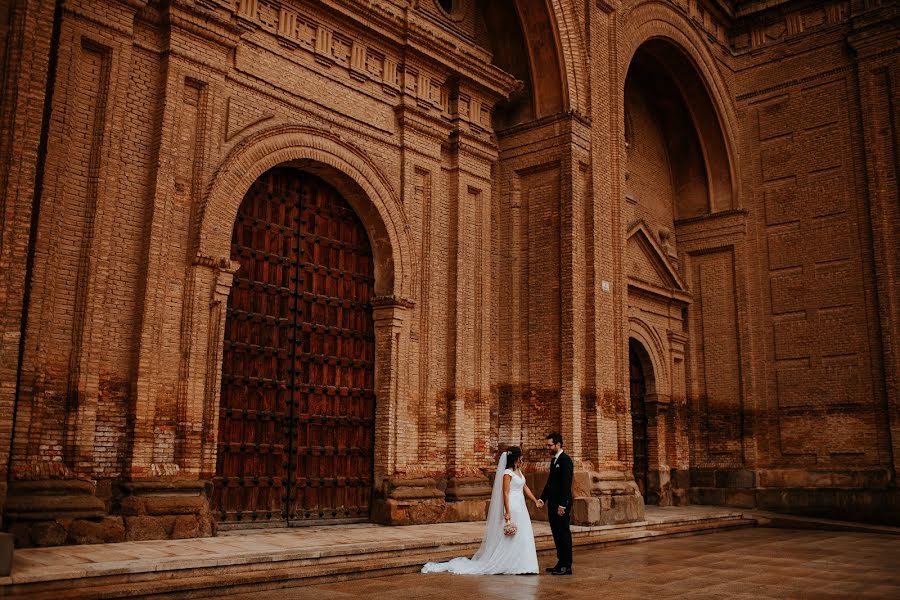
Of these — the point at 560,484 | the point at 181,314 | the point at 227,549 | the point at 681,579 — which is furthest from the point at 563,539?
the point at 181,314

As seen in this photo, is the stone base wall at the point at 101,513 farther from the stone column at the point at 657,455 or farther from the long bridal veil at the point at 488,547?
the stone column at the point at 657,455

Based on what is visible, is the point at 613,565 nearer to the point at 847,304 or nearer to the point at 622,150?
the point at 622,150

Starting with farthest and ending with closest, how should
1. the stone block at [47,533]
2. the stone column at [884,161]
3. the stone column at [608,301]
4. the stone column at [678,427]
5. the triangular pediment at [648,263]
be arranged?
the stone column at [678,427] < the triangular pediment at [648,263] < the stone column at [884,161] < the stone column at [608,301] < the stone block at [47,533]

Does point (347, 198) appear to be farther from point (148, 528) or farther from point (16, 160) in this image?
point (148, 528)

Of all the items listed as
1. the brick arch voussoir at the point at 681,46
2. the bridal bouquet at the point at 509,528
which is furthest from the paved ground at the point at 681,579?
the brick arch voussoir at the point at 681,46

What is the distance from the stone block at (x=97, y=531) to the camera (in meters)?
7.29

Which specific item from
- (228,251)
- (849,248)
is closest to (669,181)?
(849,248)

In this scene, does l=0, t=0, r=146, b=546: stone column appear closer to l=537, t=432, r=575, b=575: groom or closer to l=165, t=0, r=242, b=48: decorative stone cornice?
l=165, t=0, r=242, b=48: decorative stone cornice

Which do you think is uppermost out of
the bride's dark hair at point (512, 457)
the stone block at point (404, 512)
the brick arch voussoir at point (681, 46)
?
the brick arch voussoir at point (681, 46)

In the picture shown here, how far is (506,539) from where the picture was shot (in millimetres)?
7520

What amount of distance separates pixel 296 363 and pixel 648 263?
8709 millimetres

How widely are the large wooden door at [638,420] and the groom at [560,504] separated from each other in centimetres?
845

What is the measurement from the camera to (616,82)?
1398 cm

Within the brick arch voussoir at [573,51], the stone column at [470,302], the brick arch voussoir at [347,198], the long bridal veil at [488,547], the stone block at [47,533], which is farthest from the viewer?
the brick arch voussoir at [573,51]
